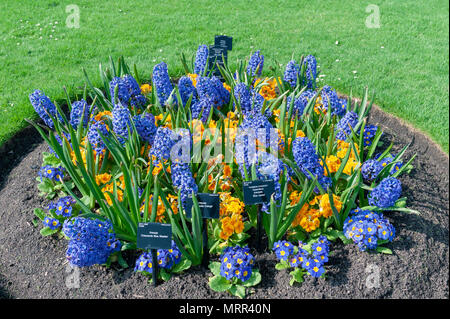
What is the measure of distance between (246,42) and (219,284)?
153 inches

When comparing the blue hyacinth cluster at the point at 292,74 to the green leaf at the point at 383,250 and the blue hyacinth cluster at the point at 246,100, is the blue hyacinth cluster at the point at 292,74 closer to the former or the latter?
the blue hyacinth cluster at the point at 246,100

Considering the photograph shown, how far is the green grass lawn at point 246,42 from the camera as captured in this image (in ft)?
15.0

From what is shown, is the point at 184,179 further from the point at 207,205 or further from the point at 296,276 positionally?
the point at 296,276

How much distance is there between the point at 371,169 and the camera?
2.83 m

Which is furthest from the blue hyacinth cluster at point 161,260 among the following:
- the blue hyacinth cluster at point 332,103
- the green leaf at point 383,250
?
the blue hyacinth cluster at point 332,103

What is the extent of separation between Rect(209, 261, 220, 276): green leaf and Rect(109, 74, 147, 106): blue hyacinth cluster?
1.38 metres

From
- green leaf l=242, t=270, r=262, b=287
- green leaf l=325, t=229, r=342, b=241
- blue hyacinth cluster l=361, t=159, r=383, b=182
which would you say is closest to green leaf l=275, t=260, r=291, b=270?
green leaf l=242, t=270, r=262, b=287

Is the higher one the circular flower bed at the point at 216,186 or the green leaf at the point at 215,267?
the circular flower bed at the point at 216,186

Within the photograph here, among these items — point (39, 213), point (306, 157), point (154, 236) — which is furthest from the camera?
point (39, 213)

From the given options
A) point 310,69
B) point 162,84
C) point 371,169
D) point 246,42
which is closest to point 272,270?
point 371,169

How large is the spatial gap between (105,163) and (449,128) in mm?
3141

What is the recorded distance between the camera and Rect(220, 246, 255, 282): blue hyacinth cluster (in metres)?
2.33

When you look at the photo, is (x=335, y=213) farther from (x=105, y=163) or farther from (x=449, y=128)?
(x=449, y=128)
